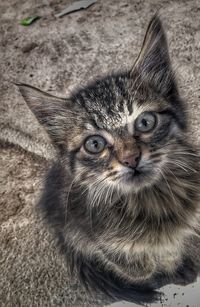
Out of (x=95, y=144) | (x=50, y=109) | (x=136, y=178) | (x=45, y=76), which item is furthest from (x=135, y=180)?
(x=45, y=76)

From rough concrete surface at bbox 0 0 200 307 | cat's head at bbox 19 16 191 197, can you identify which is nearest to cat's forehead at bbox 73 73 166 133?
cat's head at bbox 19 16 191 197

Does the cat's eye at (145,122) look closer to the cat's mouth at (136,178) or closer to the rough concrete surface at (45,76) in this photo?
the cat's mouth at (136,178)

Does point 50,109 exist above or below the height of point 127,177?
above

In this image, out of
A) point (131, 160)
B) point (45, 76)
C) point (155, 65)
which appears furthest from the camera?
point (45, 76)

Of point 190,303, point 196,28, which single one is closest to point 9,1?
point 196,28

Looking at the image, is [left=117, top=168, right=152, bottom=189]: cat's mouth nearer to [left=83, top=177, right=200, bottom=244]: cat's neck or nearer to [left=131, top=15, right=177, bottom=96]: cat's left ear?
[left=83, top=177, right=200, bottom=244]: cat's neck

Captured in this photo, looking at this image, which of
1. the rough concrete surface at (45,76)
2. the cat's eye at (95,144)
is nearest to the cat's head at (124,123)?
the cat's eye at (95,144)

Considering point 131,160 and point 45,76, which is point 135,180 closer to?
point 131,160
